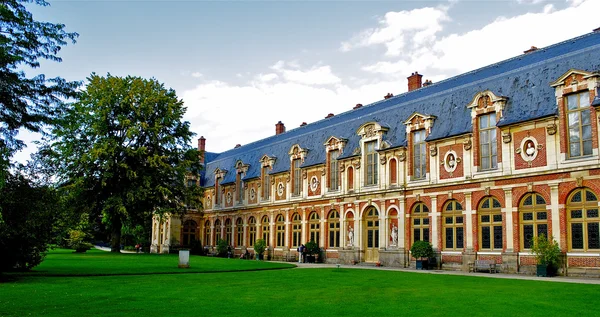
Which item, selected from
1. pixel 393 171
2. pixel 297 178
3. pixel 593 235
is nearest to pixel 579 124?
pixel 593 235

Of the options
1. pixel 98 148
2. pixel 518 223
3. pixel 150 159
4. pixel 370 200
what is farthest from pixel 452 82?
pixel 98 148

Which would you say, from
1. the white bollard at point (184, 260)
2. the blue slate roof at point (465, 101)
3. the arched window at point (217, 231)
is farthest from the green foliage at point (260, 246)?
the white bollard at point (184, 260)

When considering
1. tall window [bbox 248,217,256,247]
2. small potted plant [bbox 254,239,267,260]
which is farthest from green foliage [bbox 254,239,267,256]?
tall window [bbox 248,217,256,247]

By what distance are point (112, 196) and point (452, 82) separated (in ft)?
84.0

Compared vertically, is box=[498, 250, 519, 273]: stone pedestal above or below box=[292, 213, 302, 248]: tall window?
below

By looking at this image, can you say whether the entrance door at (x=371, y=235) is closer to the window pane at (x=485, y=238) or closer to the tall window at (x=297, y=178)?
the window pane at (x=485, y=238)

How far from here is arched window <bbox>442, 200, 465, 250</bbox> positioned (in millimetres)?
29153

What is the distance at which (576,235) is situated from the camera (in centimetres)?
2403

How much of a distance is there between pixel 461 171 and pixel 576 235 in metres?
6.85

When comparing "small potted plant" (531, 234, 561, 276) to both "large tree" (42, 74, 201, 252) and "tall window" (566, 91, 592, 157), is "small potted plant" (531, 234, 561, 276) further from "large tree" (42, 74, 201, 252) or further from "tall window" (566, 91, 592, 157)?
"large tree" (42, 74, 201, 252)

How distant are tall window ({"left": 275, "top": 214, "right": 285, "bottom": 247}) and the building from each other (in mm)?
106

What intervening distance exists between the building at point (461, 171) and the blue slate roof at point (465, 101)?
8 centimetres

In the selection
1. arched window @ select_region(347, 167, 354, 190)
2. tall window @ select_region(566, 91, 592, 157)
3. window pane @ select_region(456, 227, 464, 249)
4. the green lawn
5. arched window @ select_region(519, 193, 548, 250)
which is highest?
tall window @ select_region(566, 91, 592, 157)

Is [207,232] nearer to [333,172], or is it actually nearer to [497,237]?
[333,172]
